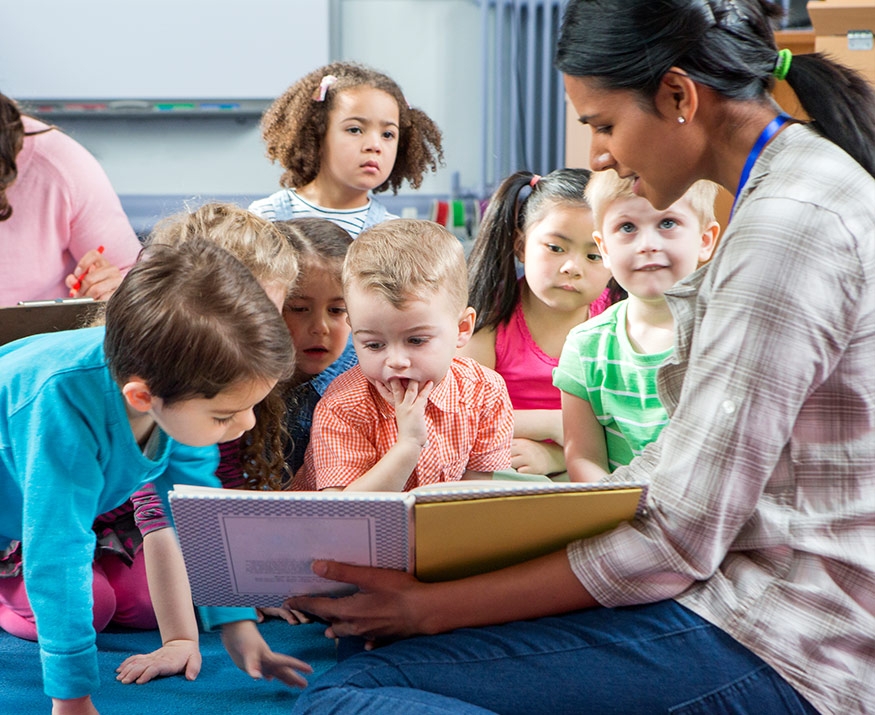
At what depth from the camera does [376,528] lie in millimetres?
985

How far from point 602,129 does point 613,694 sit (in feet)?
2.00

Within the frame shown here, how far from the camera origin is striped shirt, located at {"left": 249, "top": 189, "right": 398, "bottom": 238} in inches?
92.3

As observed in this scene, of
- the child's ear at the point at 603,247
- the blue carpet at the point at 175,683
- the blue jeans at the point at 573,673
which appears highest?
the child's ear at the point at 603,247

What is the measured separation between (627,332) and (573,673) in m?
0.69

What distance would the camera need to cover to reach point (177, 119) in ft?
14.0

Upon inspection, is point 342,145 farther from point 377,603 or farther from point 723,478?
point 723,478

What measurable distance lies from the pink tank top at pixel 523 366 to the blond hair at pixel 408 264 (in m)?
0.35

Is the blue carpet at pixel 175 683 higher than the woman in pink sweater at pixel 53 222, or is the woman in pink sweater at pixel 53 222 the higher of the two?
the woman in pink sweater at pixel 53 222

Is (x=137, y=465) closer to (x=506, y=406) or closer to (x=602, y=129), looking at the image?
(x=506, y=406)

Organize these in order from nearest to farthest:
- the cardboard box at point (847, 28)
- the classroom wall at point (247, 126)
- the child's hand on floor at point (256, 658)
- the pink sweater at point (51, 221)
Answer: the child's hand on floor at point (256, 658)
the pink sweater at point (51, 221)
the cardboard box at point (847, 28)
the classroom wall at point (247, 126)

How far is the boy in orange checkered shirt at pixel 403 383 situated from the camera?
1.39 m

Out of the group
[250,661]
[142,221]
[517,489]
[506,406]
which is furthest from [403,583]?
[142,221]

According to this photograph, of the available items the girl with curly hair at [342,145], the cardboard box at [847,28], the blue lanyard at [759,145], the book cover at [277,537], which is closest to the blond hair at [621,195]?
the blue lanyard at [759,145]

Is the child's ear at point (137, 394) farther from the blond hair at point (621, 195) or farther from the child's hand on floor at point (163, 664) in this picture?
the blond hair at point (621, 195)
